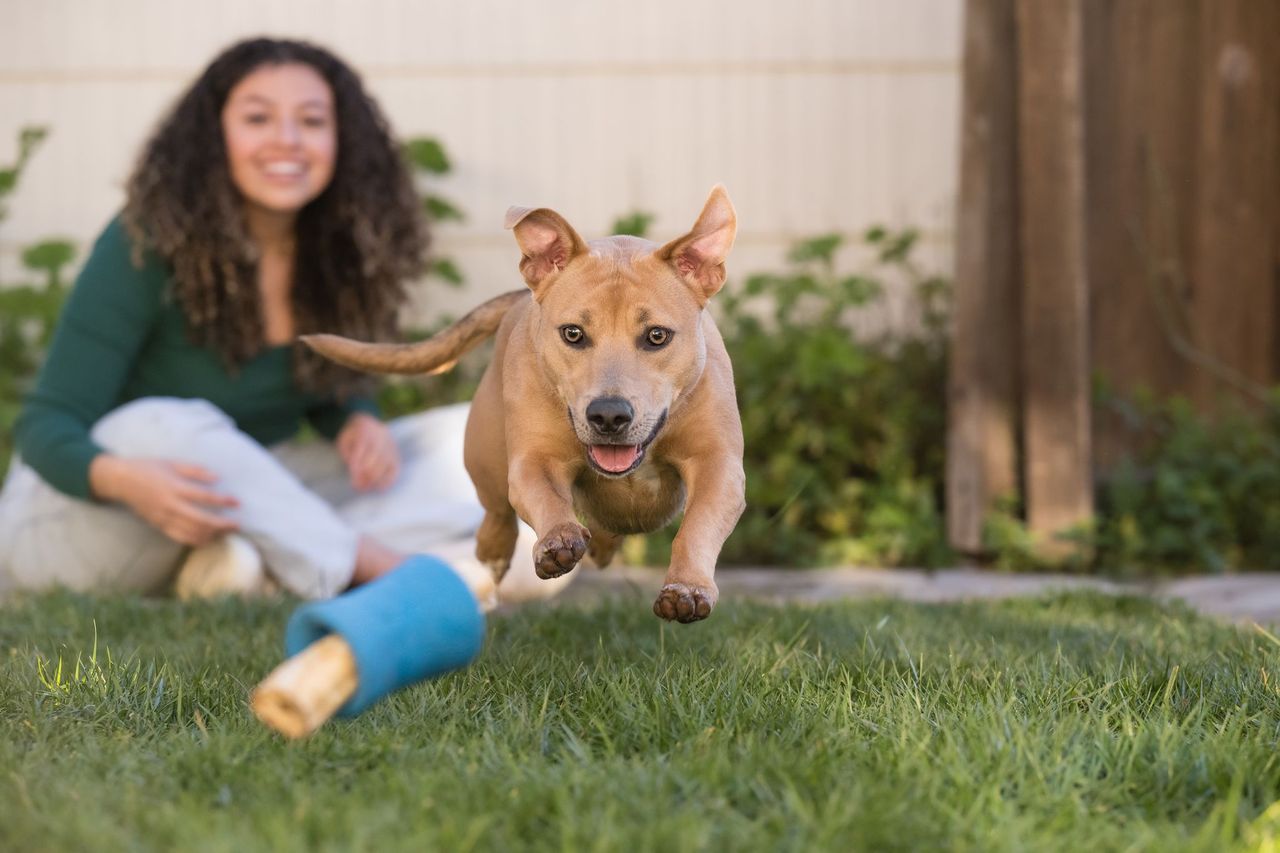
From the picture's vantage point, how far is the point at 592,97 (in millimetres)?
7047

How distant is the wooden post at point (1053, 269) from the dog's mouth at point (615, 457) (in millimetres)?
3108

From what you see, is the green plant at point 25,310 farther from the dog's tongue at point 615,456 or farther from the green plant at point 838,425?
the dog's tongue at point 615,456

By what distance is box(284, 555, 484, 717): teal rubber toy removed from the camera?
220cm

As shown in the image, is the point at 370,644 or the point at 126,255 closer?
the point at 370,644

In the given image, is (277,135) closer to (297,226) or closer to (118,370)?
(297,226)

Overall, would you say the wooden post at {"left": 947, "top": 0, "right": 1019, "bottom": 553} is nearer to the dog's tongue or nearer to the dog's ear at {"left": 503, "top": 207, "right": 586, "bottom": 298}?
the dog's ear at {"left": 503, "top": 207, "right": 586, "bottom": 298}

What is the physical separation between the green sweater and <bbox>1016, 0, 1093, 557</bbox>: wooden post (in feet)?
8.98

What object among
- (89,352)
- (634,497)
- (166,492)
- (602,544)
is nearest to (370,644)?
(634,497)

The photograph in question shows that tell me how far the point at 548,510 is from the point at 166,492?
6.47 ft

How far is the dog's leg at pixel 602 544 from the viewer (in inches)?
133

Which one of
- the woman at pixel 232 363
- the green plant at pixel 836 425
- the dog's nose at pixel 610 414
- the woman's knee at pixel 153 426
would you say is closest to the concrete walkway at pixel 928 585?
the green plant at pixel 836 425

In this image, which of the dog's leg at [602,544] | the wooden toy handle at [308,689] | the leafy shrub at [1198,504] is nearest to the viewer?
the wooden toy handle at [308,689]

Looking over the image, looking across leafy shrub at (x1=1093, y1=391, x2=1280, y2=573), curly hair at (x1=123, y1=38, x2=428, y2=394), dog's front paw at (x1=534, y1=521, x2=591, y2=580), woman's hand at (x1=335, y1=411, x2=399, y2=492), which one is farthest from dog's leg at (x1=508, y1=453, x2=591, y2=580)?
leafy shrub at (x1=1093, y1=391, x2=1280, y2=573)

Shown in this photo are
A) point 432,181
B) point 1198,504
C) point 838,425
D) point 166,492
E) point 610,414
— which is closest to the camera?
point 610,414
